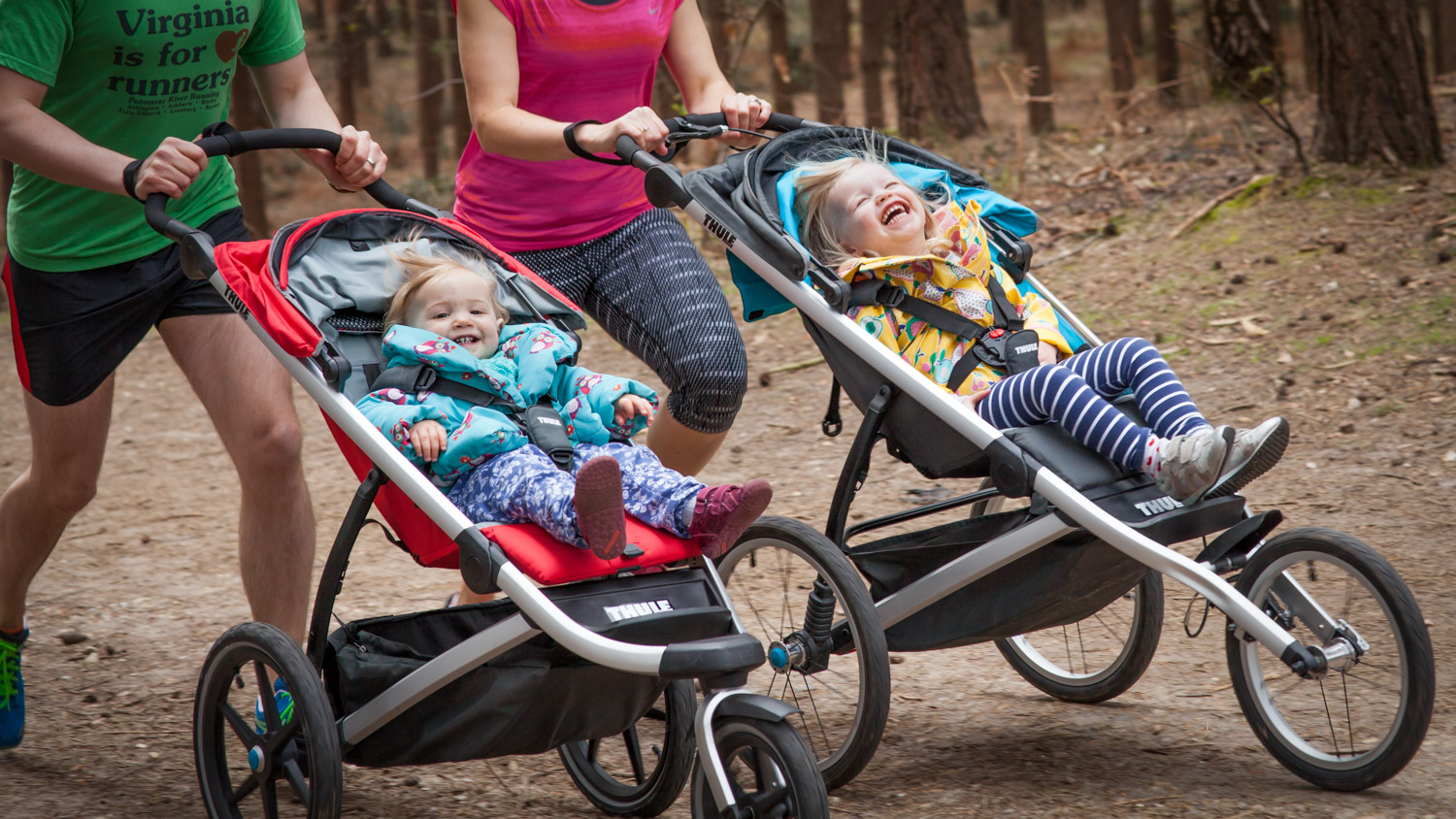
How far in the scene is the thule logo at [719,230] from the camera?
346 cm

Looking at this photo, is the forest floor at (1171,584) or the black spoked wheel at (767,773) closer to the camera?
the black spoked wheel at (767,773)

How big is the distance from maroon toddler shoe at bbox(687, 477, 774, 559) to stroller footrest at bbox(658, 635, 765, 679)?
235 mm

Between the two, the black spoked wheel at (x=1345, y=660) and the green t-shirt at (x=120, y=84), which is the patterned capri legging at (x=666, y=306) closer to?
the green t-shirt at (x=120, y=84)

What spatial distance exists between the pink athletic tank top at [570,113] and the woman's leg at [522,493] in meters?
1.12

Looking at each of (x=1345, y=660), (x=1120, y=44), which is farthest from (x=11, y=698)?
(x=1120, y=44)

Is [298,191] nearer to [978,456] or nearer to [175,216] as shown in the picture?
[175,216]

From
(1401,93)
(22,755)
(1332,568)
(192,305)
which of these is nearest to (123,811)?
(22,755)

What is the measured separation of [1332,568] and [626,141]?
2.01m

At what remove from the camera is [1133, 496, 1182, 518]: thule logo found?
290 centimetres

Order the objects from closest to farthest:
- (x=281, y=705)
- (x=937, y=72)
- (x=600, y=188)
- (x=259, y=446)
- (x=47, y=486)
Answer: (x=281, y=705) → (x=259, y=446) → (x=47, y=486) → (x=600, y=188) → (x=937, y=72)

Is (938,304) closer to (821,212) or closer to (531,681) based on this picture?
(821,212)

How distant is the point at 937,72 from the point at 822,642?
9773mm

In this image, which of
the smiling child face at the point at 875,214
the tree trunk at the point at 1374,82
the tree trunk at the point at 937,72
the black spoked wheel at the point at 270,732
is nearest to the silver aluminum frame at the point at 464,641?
the black spoked wheel at the point at 270,732

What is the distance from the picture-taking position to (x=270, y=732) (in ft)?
9.36
